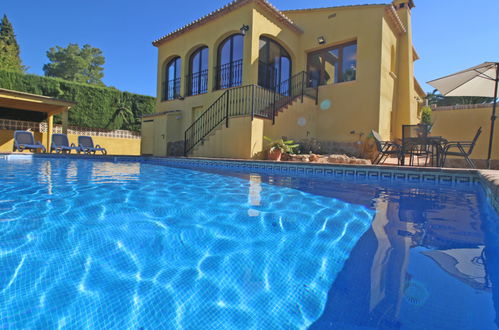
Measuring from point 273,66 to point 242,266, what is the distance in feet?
33.1

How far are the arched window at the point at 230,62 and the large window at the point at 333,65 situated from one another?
3049 millimetres

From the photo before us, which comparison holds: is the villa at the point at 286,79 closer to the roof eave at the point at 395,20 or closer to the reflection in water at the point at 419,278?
the roof eave at the point at 395,20

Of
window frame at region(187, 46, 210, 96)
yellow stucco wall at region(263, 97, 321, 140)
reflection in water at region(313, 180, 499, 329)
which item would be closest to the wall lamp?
window frame at region(187, 46, 210, 96)

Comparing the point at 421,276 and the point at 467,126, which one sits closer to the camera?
the point at 421,276

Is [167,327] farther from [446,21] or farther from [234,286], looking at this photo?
[446,21]

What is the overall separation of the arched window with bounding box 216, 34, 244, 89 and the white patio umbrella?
6296 mm

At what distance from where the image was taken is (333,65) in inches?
425

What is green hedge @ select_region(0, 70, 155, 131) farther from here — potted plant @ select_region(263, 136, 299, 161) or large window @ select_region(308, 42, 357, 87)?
potted plant @ select_region(263, 136, 299, 161)

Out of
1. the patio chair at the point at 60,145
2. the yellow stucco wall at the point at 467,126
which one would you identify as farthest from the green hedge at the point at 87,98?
the yellow stucco wall at the point at 467,126

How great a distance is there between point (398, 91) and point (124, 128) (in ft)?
48.2

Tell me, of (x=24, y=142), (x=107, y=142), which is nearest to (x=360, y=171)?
(x=24, y=142)

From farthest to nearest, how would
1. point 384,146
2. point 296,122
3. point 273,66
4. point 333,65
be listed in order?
point 333,65
point 273,66
point 296,122
point 384,146

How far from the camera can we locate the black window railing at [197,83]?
1166cm

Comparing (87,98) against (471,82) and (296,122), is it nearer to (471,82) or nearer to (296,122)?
(296,122)
